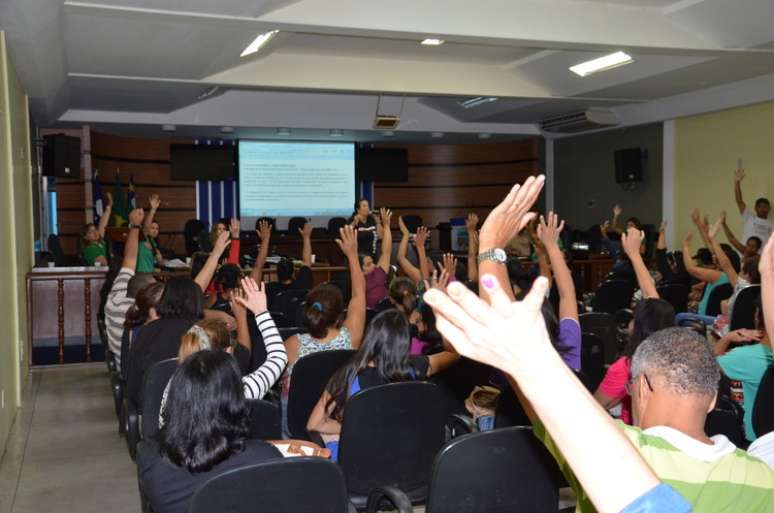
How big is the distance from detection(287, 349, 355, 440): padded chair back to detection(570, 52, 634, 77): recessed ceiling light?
687cm

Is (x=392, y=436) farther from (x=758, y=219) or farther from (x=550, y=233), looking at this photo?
(x=758, y=219)

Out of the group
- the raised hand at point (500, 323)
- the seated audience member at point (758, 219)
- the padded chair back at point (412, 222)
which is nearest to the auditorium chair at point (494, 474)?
the raised hand at point (500, 323)

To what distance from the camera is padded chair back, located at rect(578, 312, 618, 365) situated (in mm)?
5393

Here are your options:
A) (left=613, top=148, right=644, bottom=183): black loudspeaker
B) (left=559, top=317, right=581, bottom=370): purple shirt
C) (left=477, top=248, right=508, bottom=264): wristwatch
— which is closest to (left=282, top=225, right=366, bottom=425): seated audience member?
(left=559, top=317, right=581, bottom=370): purple shirt

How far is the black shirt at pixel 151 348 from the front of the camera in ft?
13.3

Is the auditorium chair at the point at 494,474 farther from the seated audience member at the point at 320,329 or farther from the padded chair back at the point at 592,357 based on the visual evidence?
the padded chair back at the point at 592,357

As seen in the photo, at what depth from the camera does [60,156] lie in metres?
9.31

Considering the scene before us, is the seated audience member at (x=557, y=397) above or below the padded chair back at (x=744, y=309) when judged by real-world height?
above

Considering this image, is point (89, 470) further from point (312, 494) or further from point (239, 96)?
point (239, 96)

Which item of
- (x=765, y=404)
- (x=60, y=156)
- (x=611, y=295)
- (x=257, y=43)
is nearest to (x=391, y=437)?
(x=765, y=404)

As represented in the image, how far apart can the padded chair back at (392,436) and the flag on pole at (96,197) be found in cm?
1026

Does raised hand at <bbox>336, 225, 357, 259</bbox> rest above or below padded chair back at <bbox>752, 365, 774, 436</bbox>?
above

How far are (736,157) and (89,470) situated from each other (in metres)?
10.1

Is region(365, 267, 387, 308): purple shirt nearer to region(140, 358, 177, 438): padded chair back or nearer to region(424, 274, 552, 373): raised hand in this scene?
region(140, 358, 177, 438): padded chair back
